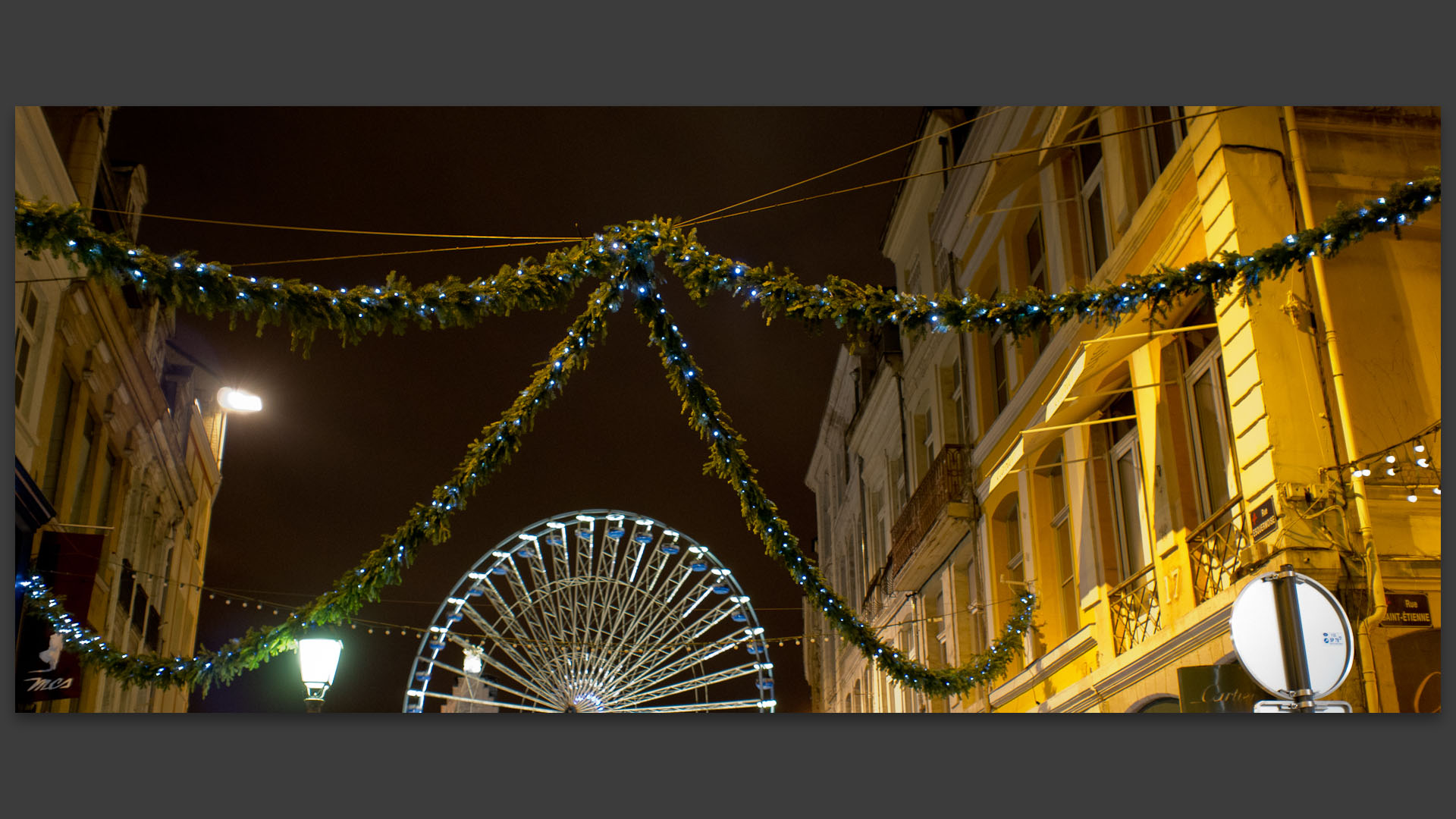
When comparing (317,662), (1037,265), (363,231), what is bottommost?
(317,662)

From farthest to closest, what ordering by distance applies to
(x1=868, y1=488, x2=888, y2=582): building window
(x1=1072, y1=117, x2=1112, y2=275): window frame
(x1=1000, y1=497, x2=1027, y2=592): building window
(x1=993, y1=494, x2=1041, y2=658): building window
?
(x1=868, y1=488, x2=888, y2=582): building window → (x1=1000, y1=497, x2=1027, y2=592): building window → (x1=993, y1=494, x2=1041, y2=658): building window → (x1=1072, y1=117, x2=1112, y2=275): window frame

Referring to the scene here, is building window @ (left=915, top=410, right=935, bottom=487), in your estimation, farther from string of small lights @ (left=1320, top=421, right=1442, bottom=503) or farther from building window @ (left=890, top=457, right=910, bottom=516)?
string of small lights @ (left=1320, top=421, right=1442, bottom=503)

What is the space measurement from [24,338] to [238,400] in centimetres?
122

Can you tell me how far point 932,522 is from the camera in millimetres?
9734

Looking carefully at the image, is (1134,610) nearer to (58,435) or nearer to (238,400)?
(238,400)

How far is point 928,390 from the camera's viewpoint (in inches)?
426

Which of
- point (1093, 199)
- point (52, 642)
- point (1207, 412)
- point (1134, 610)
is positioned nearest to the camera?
point (52, 642)

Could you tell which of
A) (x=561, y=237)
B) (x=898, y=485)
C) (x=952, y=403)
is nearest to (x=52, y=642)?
(x=561, y=237)

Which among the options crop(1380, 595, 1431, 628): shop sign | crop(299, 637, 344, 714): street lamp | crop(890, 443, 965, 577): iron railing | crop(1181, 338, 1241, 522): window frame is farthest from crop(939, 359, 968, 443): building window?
crop(299, 637, 344, 714): street lamp

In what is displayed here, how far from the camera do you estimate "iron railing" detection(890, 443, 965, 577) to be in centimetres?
959

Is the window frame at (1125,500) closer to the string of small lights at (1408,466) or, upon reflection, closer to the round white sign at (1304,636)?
the string of small lights at (1408,466)

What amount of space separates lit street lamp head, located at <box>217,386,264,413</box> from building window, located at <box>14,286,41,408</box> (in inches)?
43.2

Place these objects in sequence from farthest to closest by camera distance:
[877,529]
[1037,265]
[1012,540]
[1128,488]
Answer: [877,529]
[1012,540]
[1037,265]
[1128,488]

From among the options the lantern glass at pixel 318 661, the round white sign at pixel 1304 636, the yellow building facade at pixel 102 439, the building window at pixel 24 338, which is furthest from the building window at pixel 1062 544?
the building window at pixel 24 338
